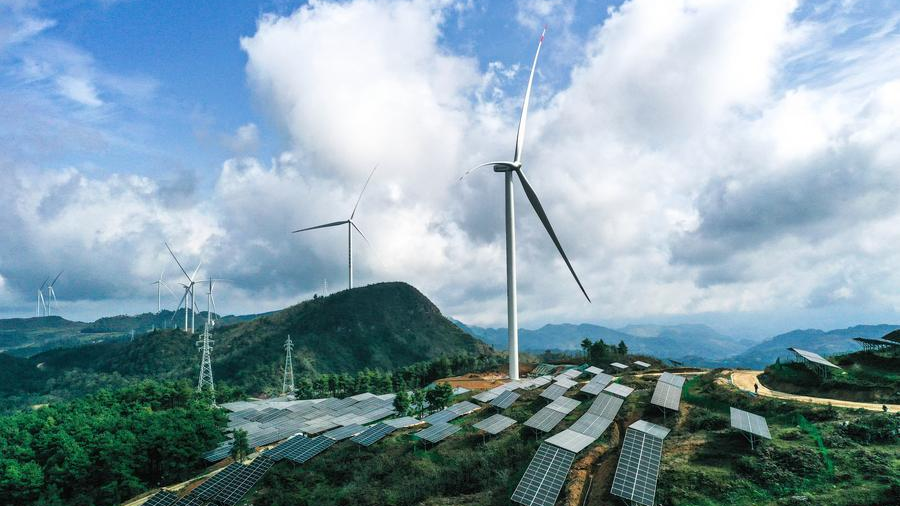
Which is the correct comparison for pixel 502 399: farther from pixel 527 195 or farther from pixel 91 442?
pixel 91 442

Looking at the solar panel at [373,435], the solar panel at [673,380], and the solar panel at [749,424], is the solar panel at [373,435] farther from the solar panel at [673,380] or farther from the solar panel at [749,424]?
the solar panel at [749,424]

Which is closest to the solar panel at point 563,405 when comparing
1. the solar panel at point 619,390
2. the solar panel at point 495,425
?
the solar panel at point 619,390

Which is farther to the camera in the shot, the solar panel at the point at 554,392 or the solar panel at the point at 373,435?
the solar panel at the point at 554,392

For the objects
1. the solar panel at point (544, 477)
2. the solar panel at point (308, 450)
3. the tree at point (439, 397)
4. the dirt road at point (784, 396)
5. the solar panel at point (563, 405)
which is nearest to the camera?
the solar panel at point (544, 477)

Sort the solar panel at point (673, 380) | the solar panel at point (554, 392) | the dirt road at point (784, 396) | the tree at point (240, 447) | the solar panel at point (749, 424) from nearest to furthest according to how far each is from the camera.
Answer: the solar panel at point (749, 424) → the dirt road at point (784, 396) → the solar panel at point (673, 380) → the solar panel at point (554, 392) → the tree at point (240, 447)

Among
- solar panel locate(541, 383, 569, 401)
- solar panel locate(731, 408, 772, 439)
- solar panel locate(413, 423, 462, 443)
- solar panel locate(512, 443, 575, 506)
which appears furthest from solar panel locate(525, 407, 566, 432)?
solar panel locate(731, 408, 772, 439)

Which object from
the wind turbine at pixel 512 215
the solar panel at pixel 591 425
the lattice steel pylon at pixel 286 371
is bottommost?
the lattice steel pylon at pixel 286 371

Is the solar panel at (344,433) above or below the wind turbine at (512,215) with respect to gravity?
below
